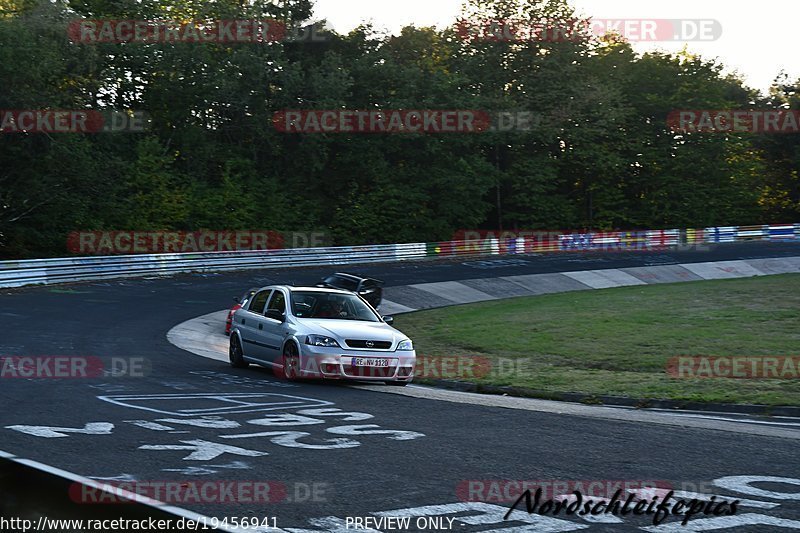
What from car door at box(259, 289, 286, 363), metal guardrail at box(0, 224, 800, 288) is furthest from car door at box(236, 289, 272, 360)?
metal guardrail at box(0, 224, 800, 288)

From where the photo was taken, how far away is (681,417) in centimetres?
1258

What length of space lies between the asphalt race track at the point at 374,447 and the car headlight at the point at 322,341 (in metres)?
0.72

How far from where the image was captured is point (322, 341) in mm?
15117

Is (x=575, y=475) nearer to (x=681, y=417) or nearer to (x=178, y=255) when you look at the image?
(x=681, y=417)

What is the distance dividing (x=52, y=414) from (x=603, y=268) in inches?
1519

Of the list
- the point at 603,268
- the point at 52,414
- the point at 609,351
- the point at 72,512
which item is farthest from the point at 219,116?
the point at 72,512

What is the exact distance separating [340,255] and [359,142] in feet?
49.9

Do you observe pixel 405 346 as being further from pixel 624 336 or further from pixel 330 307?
pixel 624 336
